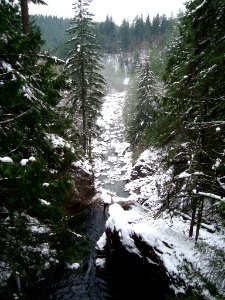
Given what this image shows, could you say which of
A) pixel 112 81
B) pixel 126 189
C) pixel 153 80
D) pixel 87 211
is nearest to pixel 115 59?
pixel 112 81

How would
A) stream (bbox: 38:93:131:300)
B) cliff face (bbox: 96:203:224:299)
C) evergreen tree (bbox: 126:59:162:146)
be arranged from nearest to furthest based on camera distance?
cliff face (bbox: 96:203:224:299) < stream (bbox: 38:93:131:300) < evergreen tree (bbox: 126:59:162:146)

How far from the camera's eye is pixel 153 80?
33.3 m

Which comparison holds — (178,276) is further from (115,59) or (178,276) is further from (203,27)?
(115,59)

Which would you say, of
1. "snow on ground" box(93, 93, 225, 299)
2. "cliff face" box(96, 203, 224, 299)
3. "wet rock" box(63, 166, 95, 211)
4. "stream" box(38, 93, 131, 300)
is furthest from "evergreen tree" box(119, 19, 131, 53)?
"cliff face" box(96, 203, 224, 299)

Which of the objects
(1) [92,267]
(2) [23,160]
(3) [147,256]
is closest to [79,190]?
(1) [92,267]

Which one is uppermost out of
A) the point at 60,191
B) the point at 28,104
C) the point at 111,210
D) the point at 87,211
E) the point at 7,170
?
the point at 28,104

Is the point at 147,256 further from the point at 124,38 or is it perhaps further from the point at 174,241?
the point at 124,38

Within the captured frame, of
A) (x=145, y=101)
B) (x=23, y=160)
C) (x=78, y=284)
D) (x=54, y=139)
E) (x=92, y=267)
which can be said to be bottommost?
(x=92, y=267)

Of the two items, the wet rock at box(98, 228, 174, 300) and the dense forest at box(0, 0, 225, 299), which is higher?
the dense forest at box(0, 0, 225, 299)

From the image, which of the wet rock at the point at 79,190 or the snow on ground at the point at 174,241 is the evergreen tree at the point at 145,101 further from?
the wet rock at the point at 79,190

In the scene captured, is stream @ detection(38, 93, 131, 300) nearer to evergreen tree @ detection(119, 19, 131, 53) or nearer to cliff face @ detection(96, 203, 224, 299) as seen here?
cliff face @ detection(96, 203, 224, 299)

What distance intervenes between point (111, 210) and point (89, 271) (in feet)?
10.00

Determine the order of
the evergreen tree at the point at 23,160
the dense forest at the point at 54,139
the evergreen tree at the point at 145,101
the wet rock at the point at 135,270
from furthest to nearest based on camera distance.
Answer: the evergreen tree at the point at 145,101 → the wet rock at the point at 135,270 → the dense forest at the point at 54,139 → the evergreen tree at the point at 23,160

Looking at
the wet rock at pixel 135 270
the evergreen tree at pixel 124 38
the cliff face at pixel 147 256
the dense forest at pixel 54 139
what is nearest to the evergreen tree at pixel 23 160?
the dense forest at pixel 54 139
